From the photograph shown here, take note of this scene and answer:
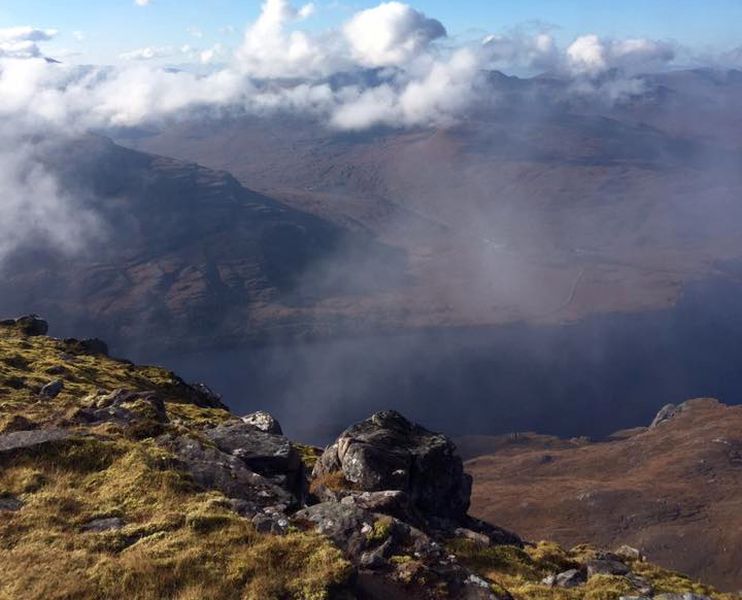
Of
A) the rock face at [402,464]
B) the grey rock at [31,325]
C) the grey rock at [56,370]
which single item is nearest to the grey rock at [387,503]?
the rock face at [402,464]

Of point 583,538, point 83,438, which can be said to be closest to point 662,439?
point 583,538

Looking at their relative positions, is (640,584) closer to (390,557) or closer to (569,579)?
(569,579)

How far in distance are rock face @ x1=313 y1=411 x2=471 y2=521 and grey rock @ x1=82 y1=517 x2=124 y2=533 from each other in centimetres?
1111

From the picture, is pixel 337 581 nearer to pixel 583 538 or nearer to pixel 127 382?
pixel 127 382

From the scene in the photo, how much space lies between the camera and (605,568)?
26.1m

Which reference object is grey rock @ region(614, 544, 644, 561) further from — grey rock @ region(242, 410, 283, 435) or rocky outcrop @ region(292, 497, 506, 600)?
grey rock @ region(242, 410, 283, 435)

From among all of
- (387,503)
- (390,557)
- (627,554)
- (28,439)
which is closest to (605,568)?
(627,554)

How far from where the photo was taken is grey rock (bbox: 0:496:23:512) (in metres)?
19.5

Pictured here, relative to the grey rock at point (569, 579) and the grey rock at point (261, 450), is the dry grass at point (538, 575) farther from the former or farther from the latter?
the grey rock at point (261, 450)

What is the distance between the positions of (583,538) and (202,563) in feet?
447

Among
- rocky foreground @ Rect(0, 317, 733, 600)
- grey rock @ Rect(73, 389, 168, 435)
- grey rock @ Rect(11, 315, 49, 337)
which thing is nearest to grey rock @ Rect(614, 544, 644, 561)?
rocky foreground @ Rect(0, 317, 733, 600)

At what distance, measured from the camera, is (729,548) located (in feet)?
402

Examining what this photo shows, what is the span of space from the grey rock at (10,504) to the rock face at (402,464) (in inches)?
508

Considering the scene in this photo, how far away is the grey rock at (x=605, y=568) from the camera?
25453mm
